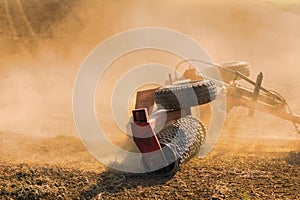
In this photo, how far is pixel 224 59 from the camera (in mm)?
21547

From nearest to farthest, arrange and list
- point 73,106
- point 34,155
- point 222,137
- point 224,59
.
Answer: point 34,155 → point 222,137 → point 73,106 → point 224,59

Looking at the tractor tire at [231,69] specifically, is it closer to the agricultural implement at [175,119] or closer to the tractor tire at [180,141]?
the agricultural implement at [175,119]

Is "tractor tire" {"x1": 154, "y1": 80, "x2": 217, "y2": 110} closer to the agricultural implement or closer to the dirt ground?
the agricultural implement

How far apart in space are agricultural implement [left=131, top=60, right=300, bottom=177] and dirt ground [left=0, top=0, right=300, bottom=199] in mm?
318

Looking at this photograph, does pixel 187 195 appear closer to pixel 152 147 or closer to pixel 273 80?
pixel 152 147

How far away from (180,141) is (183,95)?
920 mm

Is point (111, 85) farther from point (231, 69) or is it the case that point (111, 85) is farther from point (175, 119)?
point (175, 119)

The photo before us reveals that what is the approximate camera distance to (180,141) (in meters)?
7.18

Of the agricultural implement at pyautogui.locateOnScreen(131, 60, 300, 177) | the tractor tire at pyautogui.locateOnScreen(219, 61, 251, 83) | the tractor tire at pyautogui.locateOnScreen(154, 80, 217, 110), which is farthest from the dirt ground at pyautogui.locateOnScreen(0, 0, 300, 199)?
the tractor tire at pyautogui.locateOnScreen(219, 61, 251, 83)

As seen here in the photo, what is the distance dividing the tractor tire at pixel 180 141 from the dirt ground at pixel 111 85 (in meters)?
0.22

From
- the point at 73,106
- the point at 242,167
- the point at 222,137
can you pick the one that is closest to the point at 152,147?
the point at 242,167

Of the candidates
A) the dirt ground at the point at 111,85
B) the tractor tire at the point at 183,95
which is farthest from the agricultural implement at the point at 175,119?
the dirt ground at the point at 111,85

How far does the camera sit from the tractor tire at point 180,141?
6727mm

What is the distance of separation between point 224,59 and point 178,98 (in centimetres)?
1462
